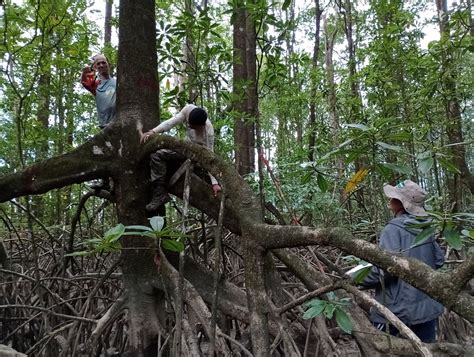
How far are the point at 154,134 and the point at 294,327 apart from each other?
1.48m

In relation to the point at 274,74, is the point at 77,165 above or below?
below

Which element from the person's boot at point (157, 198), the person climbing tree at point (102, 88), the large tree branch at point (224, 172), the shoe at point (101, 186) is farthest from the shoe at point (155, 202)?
the person climbing tree at point (102, 88)

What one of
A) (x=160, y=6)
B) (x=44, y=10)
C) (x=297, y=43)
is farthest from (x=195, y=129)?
(x=297, y=43)

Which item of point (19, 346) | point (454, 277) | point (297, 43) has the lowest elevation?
point (19, 346)

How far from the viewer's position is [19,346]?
12.4 ft

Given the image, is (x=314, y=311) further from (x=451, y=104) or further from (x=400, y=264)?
(x=451, y=104)

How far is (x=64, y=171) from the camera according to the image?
2699 mm

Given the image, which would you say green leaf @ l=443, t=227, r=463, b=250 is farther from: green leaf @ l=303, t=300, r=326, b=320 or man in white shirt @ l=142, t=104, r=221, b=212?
man in white shirt @ l=142, t=104, r=221, b=212

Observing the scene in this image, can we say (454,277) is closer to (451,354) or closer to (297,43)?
(451,354)

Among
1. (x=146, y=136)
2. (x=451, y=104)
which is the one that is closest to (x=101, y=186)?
(x=146, y=136)

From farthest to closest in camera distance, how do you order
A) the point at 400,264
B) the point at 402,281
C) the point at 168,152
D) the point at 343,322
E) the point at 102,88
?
the point at 102,88 < the point at 168,152 < the point at 402,281 < the point at 343,322 < the point at 400,264

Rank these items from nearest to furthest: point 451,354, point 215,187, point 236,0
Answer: point 451,354 < point 215,187 < point 236,0

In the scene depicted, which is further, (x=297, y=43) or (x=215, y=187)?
(x=297, y=43)

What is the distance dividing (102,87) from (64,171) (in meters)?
0.87
